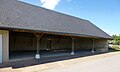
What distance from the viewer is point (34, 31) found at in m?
12.2

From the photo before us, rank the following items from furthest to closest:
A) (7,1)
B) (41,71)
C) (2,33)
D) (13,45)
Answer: (13,45)
(7,1)
(2,33)
(41,71)

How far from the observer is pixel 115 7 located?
20.6 m

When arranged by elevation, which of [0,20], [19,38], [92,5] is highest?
[92,5]

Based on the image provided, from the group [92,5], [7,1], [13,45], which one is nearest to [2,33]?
[7,1]

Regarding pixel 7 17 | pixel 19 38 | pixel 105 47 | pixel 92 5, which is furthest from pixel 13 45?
pixel 105 47

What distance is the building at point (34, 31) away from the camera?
11169 millimetres

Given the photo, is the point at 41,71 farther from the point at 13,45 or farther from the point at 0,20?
the point at 13,45

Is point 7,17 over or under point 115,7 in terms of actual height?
under

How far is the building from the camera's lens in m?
11.2

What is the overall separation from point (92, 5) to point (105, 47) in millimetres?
9843

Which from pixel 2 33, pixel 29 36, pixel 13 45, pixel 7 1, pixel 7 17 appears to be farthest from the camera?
pixel 29 36

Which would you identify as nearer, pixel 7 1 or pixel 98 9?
pixel 7 1

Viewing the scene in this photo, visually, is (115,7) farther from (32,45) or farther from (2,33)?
(2,33)

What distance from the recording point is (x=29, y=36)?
20516mm
